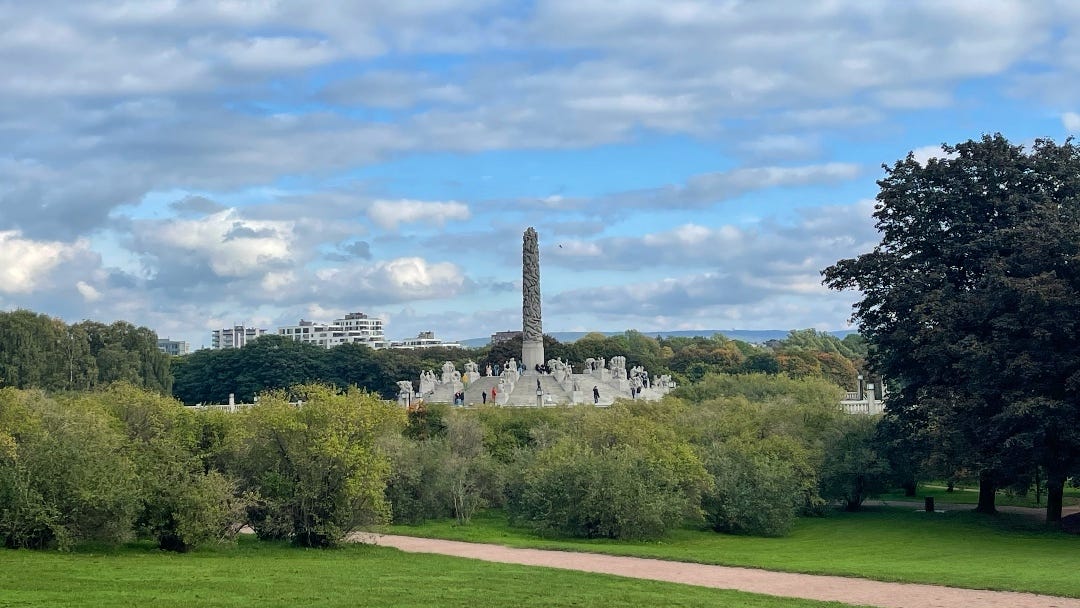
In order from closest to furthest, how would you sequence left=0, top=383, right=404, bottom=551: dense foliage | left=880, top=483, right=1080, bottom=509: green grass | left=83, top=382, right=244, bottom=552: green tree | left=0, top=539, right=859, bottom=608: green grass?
left=0, top=539, right=859, bottom=608: green grass, left=0, top=383, right=404, bottom=551: dense foliage, left=83, top=382, right=244, bottom=552: green tree, left=880, top=483, right=1080, bottom=509: green grass

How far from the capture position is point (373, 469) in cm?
3294

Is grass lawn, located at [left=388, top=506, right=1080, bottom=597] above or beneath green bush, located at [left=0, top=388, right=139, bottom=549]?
beneath

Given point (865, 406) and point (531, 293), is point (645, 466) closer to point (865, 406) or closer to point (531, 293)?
point (865, 406)

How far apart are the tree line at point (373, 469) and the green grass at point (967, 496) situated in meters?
6.16

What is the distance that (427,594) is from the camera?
22.3m

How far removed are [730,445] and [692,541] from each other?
318 inches

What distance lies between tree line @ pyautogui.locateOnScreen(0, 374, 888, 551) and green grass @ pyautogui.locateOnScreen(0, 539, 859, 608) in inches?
57.4

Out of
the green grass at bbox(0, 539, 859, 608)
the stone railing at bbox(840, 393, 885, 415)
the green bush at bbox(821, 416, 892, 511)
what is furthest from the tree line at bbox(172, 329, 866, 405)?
the green grass at bbox(0, 539, 859, 608)

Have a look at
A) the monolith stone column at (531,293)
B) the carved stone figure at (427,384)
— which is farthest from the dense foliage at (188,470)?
the monolith stone column at (531,293)

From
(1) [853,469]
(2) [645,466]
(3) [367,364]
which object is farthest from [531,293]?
(2) [645,466]

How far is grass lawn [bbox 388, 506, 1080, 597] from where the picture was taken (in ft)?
91.8

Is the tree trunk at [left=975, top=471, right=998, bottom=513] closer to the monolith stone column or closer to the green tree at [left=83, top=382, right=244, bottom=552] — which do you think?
the green tree at [left=83, top=382, right=244, bottom=552]

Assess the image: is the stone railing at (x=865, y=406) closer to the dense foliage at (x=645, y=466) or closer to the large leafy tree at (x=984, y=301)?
the dense foliage at (x=645, y=466)

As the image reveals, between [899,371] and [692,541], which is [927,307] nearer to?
[899,371]
